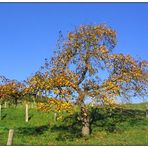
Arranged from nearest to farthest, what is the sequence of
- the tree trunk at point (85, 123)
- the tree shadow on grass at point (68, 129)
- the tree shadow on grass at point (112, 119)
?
the tree shadow on grass at point (68, 129) → the tree trunk at point (85, 123) → the tree shadow on grass at point (112, 119)

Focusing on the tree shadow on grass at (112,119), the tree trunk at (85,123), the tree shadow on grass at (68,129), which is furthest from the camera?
the tree shadow on grass at (112,119)

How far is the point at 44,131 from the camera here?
44.5 metres

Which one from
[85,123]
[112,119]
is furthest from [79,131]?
[112,119]

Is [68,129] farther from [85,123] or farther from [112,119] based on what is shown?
[112,119]

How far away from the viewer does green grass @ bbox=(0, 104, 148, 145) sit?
118ft

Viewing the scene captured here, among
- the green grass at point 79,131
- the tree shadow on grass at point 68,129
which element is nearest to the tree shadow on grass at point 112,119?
the green grass at point 79,131

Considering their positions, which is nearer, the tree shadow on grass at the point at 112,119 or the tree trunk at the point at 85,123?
the tree trunk at the point at 85,123

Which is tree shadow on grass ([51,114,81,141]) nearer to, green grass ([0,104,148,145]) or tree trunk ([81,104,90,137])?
green grass ([0,104,148,145])

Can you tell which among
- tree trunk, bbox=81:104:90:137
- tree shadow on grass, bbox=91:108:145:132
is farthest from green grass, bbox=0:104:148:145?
tree trunk, bbox=81:104:90:137

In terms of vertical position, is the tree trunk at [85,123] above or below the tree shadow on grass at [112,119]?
below

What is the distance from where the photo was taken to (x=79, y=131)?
43750mm

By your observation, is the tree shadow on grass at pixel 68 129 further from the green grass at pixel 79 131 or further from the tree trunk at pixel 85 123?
the tree trunk at pixel 85 123

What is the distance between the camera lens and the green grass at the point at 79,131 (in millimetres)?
35969

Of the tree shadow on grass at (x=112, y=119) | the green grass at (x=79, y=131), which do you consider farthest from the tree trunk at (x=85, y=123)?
the tree shadow on grass at (x=112, y=119)
